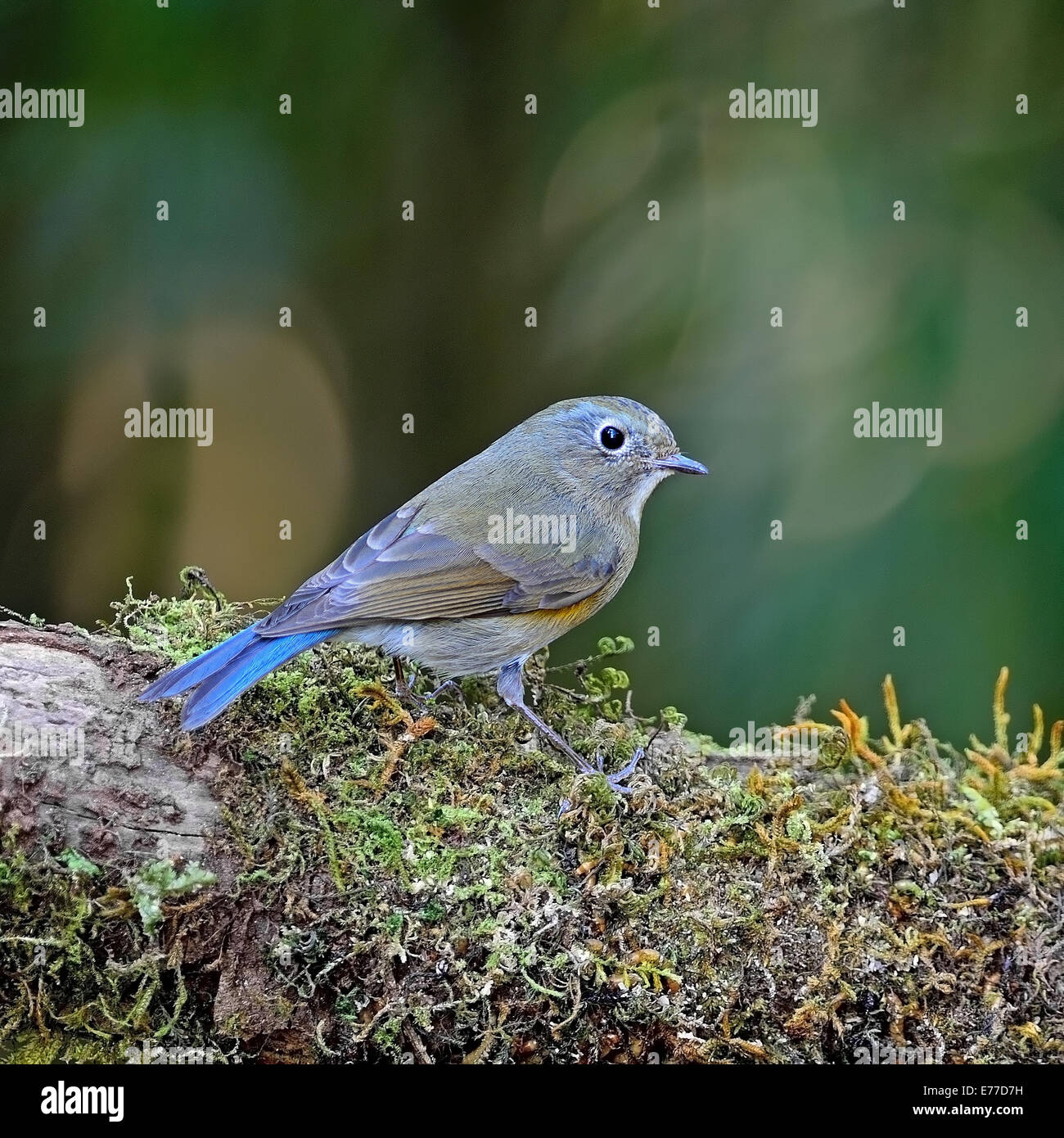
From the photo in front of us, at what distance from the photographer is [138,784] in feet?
9.23

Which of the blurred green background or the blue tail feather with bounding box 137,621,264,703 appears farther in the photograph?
the blurred green background

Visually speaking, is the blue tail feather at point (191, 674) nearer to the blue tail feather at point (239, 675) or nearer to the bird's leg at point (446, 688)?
the blue tail feather at point (239, 675)

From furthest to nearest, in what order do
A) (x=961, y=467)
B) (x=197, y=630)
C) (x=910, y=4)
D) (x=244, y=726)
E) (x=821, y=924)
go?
(x=910, y=4)
(x=961, y=467)
(x=197, y=630)
(x=244, y=726)
(x=821, y=924)

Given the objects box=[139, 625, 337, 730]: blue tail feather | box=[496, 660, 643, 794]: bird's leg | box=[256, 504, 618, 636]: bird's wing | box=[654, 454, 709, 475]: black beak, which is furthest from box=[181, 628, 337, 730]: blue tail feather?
box=[654, 454, 709, 475]: black beak

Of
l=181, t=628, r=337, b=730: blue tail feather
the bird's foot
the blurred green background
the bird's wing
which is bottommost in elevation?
the bird's foot

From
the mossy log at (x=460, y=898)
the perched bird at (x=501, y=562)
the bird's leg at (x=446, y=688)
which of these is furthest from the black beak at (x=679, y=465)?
the mossy log at (x=460, y=898)

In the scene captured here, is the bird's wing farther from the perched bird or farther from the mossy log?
the mossy log

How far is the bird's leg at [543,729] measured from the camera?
10.4 feet

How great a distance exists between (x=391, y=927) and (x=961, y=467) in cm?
394

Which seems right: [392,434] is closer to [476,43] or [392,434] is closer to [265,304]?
[265,304]

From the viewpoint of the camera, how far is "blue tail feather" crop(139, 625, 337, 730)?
114 inches

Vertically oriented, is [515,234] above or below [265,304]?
above

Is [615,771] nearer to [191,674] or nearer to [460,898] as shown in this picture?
[460,898]

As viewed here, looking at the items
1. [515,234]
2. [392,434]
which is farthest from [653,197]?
[392,434]
